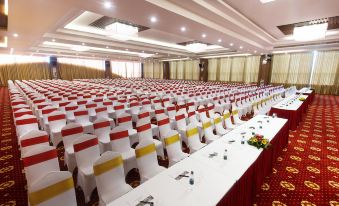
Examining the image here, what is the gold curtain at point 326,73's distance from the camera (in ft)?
48.9

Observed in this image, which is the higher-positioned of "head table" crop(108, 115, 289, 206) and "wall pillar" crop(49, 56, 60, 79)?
"wall pillar" crop(49, 56, 60, 79)

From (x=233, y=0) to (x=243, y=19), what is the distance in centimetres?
205

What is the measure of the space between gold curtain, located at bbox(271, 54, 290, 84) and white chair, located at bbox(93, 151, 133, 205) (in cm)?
1878

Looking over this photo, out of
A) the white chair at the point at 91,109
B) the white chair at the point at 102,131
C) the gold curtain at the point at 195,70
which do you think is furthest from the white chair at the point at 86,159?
the gold curtain at the point at 195,70

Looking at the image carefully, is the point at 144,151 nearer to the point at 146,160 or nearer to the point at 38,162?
the point at 146,160

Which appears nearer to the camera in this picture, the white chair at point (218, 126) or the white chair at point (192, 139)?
the white chair at point (192, 139)

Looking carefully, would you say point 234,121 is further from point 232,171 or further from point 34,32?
point 34,32

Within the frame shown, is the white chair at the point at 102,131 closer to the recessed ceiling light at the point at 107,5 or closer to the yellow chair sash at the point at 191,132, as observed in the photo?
the yellow chair sash at the point at 191,132

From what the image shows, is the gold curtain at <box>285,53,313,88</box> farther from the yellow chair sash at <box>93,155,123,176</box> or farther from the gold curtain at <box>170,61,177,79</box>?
the yellow chair sash at <box>93,155,123,176</box>

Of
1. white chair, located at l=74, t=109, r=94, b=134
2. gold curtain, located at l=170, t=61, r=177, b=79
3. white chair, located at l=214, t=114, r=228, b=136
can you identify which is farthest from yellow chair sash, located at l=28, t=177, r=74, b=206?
gold curtain, located at l=170, t=61, r=177, b=79

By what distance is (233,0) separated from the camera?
19.4 ft

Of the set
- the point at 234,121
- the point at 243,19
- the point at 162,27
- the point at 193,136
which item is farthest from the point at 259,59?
the point at 193,136

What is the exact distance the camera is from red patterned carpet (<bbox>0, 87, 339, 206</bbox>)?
312 centimetres

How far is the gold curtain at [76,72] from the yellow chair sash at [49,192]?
87.9ft
